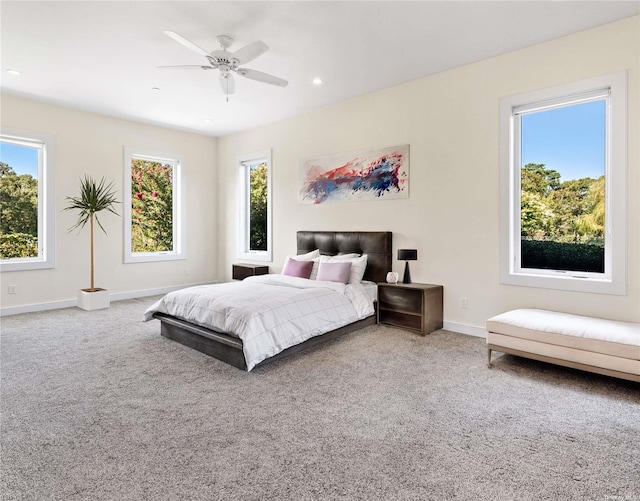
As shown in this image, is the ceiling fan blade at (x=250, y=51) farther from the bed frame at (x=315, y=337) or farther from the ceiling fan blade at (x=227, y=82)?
the bed frame at (x=315, y=337)

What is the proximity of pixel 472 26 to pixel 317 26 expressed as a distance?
4.50ft

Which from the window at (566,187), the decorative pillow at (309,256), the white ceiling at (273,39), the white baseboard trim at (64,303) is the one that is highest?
the white ceiling at (273,39)

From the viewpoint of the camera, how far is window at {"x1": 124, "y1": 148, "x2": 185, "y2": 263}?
6.29m

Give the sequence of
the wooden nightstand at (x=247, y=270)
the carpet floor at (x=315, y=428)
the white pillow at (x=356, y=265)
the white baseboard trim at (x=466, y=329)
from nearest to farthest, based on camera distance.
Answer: the carpet floor at (x=315, y=428)
the white baseboard trim at (x=466, y=329)
the white pillow at (x=356, y=265)
the wooden nightstand at (x=247, y=270)

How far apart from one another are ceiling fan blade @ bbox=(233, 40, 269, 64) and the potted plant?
347 cm

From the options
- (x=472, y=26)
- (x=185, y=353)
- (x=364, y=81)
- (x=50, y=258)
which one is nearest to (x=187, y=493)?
(x=185, y=353)

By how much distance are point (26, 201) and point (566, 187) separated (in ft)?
22.1

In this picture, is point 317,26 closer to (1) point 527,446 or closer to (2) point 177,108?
(2) point 177,108

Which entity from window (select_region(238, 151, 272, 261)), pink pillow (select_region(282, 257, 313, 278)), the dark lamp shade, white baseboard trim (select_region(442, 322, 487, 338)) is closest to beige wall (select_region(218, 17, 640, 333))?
white baseboard trim (select_region(442, 322, 487, 338))

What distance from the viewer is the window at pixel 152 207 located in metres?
6.29

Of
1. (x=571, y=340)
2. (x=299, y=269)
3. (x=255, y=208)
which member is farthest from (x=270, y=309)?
(x=255, y=208)

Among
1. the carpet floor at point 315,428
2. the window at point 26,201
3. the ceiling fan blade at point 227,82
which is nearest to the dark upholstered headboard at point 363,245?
A: the carpet floor at point 315,428

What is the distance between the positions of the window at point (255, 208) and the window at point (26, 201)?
2900mm

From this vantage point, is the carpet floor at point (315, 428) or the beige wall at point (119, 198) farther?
the beige wall at point (119, 198)
